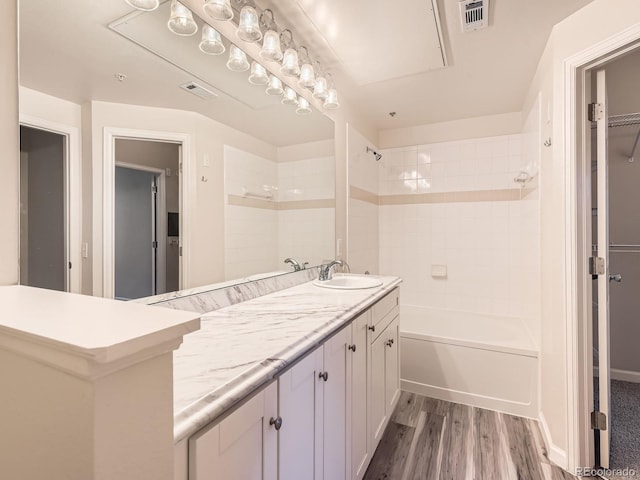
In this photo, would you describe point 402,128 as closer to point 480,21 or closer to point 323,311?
point 480,21

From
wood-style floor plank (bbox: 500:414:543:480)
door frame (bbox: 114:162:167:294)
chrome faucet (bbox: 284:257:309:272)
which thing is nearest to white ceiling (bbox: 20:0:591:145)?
door frame (bbox: 114:162:167:294)

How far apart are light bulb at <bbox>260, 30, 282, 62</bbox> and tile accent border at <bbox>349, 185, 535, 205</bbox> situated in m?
1.22

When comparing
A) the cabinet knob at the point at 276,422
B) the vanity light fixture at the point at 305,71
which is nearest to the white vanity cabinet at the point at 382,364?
the cabinet knob at the point at 276,422

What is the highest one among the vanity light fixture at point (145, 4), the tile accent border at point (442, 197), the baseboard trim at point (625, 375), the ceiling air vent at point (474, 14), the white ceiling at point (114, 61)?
the ceiling air vent at point (474, 14)

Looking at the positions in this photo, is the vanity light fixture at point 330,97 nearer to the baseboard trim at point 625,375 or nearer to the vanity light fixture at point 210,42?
the vanity light fixture at point 210,42

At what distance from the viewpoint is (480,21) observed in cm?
162

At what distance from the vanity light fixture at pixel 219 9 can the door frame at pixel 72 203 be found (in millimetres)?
755

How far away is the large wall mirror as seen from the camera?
885mm

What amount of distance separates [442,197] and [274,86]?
6.96 ft

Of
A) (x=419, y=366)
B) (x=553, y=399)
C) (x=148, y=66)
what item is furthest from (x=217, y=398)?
(x=419, y=366)

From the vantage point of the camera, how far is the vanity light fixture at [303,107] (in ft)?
6.41

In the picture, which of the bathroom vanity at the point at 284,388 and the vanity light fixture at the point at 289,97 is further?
the vanity light fixture at the point at 289,97

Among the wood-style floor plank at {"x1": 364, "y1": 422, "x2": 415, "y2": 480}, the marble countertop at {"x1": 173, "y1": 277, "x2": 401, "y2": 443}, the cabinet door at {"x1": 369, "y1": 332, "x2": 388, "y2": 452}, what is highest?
the marble countertop at {"x1": 173, "y1": 277, "x2": 401, "y2": 443}

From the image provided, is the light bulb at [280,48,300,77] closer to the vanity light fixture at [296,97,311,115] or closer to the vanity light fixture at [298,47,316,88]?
the vanity light fixture at [298,47,316,88]
